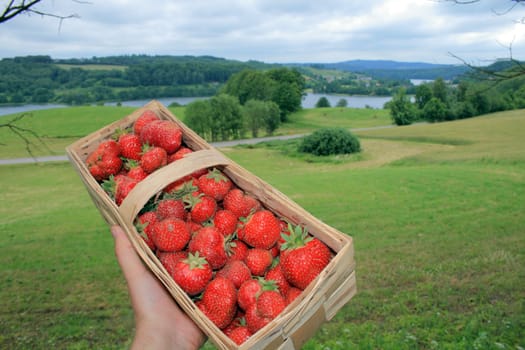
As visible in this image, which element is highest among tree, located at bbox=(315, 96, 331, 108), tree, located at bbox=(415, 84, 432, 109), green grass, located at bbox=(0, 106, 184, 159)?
tree, located at bbox=(415, 84, 432, 109)

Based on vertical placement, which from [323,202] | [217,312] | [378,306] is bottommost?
[323,202]

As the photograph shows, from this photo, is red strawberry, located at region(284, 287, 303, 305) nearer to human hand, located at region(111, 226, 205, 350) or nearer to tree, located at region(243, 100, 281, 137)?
human hand, located at region(111, 226, 205, 350)

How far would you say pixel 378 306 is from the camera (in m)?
5.10

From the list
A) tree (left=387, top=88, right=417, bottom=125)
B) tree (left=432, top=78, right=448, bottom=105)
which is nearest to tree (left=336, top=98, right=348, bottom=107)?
tree (left=387, top=88, right=417, bottom=125)

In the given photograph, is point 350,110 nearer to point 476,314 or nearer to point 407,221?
point 407,221

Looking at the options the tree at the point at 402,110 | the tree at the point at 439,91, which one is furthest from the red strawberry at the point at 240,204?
the tree at the point at 402,110

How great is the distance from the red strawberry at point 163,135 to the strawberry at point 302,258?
1077 mm

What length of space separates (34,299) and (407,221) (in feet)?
25.1

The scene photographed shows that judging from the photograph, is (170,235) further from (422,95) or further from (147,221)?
(422,95)

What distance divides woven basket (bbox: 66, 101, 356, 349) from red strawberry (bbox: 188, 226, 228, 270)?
0.74ft

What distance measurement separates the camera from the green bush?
30.4m

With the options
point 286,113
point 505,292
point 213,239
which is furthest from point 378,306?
point 286,113

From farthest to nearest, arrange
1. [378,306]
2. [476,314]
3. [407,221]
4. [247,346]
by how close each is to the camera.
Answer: [407,221] → [378,306] → [476,314] → [247,346]

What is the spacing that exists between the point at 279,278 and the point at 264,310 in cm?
31
